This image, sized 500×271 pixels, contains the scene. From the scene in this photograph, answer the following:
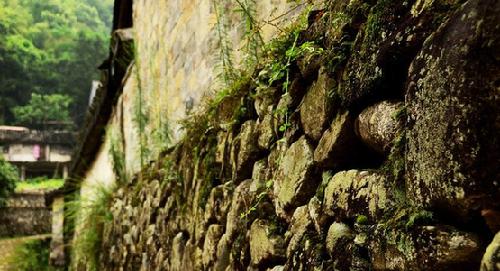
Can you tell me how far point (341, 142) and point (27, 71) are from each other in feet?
93.4

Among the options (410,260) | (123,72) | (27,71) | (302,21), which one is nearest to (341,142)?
(410,260)

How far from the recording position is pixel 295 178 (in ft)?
5.38

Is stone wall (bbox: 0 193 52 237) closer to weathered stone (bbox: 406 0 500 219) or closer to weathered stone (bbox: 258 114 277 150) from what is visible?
weathered stone (bbox: 258 114 277 150)

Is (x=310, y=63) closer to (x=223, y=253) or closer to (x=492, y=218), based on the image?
(x=492, y=218)

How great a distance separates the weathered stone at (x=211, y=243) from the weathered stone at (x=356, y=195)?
1019mm

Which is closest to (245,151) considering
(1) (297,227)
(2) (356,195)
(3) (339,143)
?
(1) (297,227)

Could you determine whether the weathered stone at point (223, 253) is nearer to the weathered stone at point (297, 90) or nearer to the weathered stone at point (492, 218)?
A: the weathered stone at point (297, 90)

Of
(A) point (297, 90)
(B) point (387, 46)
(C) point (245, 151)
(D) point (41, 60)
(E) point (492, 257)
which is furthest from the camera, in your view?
(D) point (41, 60)

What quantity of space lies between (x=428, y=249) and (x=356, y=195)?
319 mm

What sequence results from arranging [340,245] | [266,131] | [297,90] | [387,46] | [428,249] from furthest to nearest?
[266,131]
[297,90]
[340,245]
[387,46]
[428,249]

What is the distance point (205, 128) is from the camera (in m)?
2.82

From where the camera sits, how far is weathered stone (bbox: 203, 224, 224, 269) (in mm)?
2383

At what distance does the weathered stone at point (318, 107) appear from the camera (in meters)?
1.48

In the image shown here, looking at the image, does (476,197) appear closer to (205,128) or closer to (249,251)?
(249,251)
